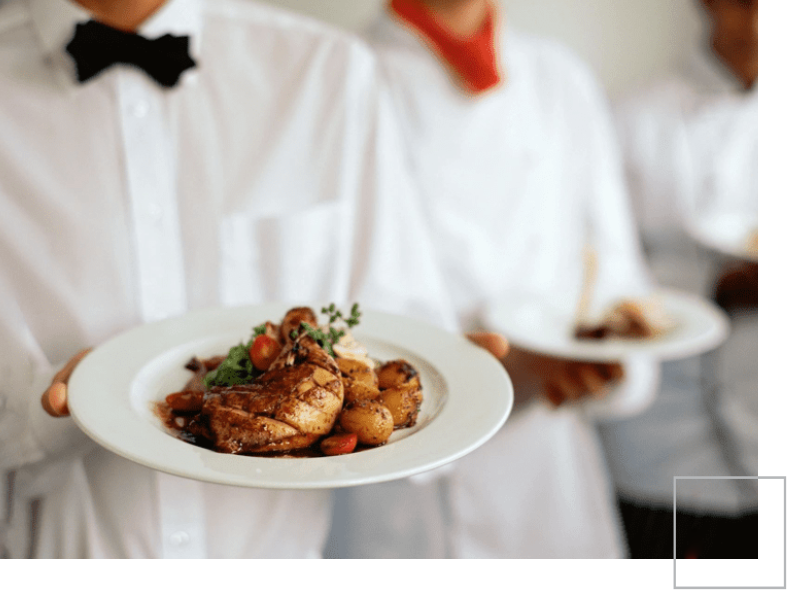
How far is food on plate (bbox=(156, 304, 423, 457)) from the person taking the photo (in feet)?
1.65

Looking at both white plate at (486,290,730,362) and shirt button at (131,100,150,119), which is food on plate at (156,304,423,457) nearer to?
shirt button at (131,100,150,119)

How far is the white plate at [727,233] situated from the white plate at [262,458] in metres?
0.97

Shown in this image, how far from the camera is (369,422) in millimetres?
503

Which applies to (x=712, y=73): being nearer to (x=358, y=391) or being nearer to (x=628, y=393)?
(x=628, y=393)

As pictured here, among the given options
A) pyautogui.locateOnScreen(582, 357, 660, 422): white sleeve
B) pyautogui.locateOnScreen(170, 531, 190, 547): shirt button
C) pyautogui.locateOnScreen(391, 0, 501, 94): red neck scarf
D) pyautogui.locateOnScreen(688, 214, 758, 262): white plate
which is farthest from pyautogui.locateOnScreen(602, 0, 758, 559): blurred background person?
pyautogui.locateOnScreen(170, 531, 190, 547): shirt button

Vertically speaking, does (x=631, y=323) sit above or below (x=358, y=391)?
below

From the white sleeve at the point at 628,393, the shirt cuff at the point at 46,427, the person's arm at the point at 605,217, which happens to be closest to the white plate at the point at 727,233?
the person's arm at the point at 605,217

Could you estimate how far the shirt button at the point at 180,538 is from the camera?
2.52 ft

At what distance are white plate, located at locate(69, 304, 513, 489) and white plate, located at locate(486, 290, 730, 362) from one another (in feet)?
1.31

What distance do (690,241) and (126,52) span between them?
5.14 feet

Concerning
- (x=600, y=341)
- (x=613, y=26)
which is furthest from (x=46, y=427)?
(x=613, y=26)

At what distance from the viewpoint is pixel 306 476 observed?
440 millimetres

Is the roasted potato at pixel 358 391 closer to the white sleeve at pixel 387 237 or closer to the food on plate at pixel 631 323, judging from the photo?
the white sleeve at pixel 387 237

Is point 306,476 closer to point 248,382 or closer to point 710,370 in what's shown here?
point 248,382
